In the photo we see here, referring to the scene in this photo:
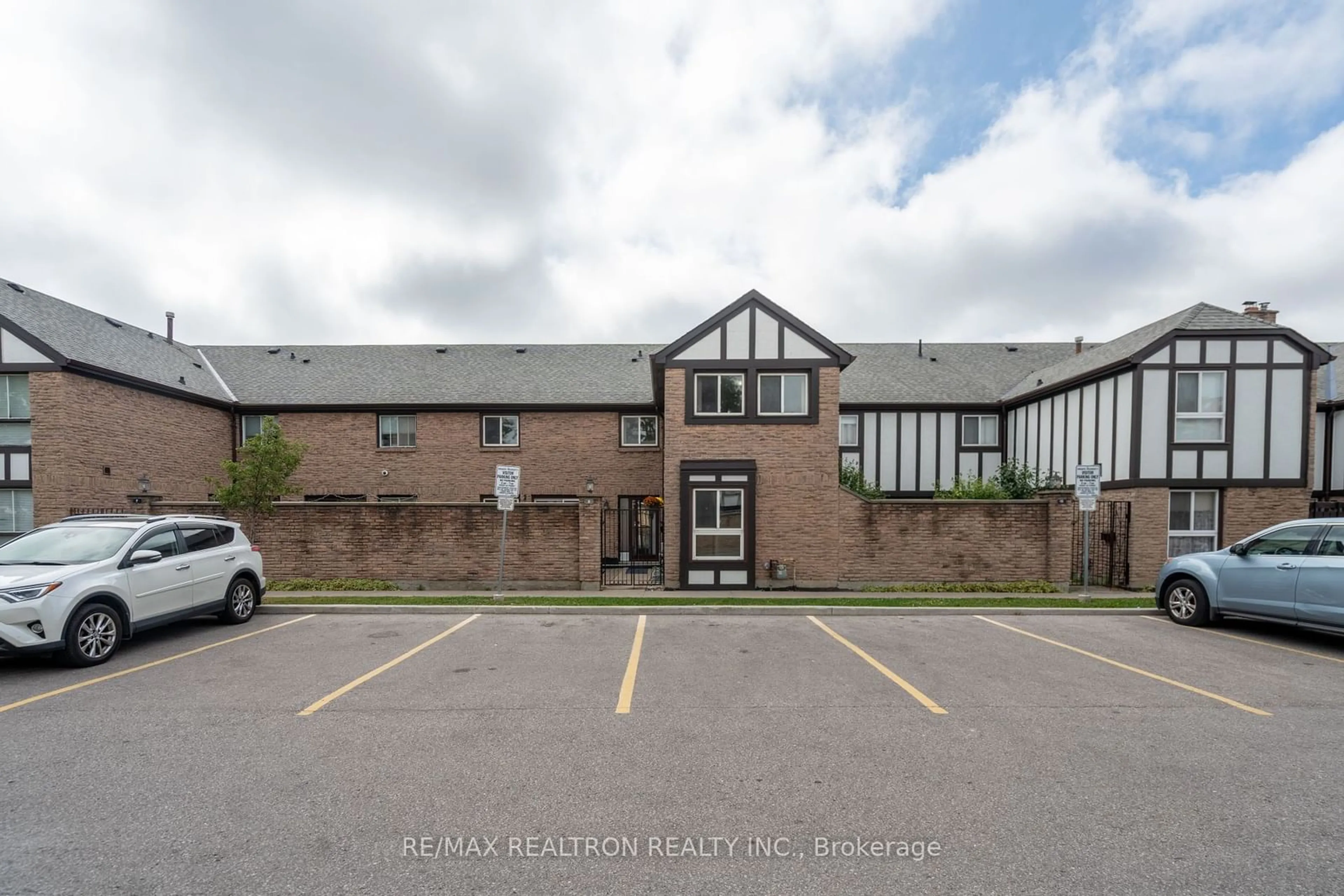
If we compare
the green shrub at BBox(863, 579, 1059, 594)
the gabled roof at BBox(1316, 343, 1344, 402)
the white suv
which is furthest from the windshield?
the gabled roof at BBox(1316, 343, 1344, 402)

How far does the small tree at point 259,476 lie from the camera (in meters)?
13.6

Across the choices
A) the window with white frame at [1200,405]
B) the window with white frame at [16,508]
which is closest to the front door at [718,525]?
the window with white frame at [1200,405]

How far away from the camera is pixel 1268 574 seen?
884cm

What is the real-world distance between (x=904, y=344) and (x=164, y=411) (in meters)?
28.0

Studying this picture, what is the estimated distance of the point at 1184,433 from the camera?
Result: 50.4ft

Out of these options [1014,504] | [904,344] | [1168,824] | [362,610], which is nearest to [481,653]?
[362,610]

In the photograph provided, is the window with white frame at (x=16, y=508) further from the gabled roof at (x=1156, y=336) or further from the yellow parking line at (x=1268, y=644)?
the gabled roof at (x=1156, y=336)

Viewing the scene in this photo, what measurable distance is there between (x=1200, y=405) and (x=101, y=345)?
104 feet

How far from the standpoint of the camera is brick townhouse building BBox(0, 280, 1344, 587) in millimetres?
14492

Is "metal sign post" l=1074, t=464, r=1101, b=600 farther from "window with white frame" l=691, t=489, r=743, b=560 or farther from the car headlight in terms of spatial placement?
the car headlight

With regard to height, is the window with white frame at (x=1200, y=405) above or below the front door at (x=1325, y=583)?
above

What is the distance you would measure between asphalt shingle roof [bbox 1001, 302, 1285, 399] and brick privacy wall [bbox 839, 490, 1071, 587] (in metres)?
5.50

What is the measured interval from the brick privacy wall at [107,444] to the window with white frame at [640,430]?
14.2 metres

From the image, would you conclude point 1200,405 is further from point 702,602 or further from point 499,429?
point 499,429
